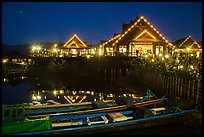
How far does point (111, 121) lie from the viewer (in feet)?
37.0

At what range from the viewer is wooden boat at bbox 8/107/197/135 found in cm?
938

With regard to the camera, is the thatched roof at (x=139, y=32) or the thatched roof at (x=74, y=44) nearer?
the thatched roof at (x=139, y=32)

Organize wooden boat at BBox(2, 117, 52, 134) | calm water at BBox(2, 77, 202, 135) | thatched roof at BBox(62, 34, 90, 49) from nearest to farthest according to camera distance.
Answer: wooden boat at BBox(2, 117, 52, 134) → calm water at BBox(2, 77, 202, 135) → thatched roof at BBox(62, 34, 90, 49)

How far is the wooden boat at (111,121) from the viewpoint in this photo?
9.38 m

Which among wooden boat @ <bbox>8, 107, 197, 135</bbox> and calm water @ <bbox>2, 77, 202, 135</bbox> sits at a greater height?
wooden boat @ <bbox>8, 107, 197, 135</bbox>

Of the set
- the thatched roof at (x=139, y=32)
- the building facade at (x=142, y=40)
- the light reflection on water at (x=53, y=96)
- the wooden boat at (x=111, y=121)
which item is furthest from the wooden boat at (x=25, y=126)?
the thatched roof at (x=139, y=32)

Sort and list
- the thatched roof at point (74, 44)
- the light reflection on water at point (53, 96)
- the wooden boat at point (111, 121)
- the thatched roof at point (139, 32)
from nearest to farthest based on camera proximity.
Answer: the wooden boat at point (111, 121)
the light reflection on water at point (53, 96)
the thatched roof at point (139, 32)
the thatched roof at point (74, 44)

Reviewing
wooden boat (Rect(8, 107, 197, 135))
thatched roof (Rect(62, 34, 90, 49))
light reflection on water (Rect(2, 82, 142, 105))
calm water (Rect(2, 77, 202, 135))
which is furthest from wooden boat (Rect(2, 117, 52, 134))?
thatched roof (Rect(62, 34, 90, 49))

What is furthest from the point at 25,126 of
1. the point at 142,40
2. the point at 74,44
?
the point at 74,44

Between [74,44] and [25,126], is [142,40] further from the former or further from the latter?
[25,126]

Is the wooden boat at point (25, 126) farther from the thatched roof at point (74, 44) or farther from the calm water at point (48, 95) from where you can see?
the thatched roof at point (74, 44)

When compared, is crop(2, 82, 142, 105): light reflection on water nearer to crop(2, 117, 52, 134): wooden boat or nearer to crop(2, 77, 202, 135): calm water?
crop(2, 77, 202, 135): calm water

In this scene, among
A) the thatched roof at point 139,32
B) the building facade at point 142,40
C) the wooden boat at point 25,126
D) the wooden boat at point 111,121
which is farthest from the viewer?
the thatched roof at point 139,32

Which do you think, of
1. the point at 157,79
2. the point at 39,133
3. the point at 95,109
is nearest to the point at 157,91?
the point at 157,79
